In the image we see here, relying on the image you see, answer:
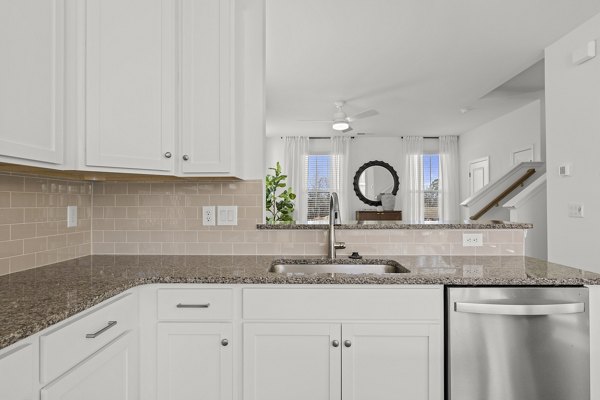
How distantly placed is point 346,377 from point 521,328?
2.43ft

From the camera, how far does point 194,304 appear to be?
166 centimetres

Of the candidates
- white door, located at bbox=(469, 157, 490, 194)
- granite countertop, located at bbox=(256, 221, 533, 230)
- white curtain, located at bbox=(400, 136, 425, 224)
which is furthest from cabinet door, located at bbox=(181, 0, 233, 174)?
white curtain, located at bbox=(400, 136, 425, 224)

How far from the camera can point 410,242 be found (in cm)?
226

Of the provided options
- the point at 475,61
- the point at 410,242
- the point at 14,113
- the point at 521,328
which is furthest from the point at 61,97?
the point at 475,61

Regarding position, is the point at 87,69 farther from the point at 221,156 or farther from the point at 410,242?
the point at 410,242

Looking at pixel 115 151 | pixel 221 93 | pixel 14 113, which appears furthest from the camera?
pixel 221 93

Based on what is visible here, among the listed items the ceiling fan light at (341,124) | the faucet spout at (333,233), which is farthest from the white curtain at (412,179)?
the faucet spout at (333,233)

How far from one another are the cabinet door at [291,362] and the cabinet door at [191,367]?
0.09m

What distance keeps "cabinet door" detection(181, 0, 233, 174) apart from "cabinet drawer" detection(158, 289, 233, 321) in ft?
2.07

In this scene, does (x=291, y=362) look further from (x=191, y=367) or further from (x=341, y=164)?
(x=341, y=164)

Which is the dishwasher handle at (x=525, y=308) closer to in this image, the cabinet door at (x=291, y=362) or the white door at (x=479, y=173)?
the cabinet door at (x=291, y=362)

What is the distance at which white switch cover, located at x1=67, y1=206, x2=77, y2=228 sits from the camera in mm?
2072

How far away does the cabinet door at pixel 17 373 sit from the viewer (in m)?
0.89

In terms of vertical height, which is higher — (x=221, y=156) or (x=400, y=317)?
(x=221, y=156)
